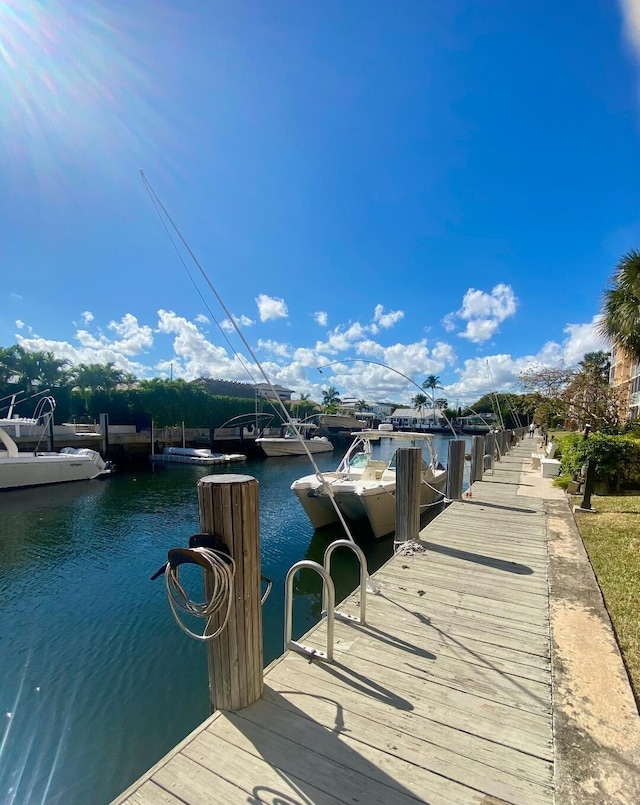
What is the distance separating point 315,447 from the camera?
37.5 m

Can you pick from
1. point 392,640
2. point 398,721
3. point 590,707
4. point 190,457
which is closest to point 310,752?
point 398,721

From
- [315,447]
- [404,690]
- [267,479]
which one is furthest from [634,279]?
[315,447]

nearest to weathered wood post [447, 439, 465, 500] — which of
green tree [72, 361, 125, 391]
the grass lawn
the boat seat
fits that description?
the boat seat

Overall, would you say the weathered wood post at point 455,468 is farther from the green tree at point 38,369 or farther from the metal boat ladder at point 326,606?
the green tree at point 38,369

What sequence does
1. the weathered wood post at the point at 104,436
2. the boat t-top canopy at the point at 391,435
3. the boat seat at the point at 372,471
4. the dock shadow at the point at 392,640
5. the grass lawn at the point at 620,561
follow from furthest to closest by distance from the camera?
the weathered wood post at the point at 104,436 < the boat t-top canopy at the point at 391,435 < the boat seat at the point at 372,471 < the grass lawn at the point at 620,561 < the dock shadow at the point at 392,640

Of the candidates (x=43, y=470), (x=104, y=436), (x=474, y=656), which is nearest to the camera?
(x=474, y=656)

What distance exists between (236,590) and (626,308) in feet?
46.5

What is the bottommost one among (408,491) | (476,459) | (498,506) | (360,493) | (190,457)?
(190,457)

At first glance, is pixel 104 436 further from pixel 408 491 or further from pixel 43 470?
pixel 408 491

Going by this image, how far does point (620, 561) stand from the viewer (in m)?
5.54

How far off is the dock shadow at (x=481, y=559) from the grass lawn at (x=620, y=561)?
0.88 meters

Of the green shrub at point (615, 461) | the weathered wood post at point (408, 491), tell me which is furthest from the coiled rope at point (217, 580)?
the green shrub at point (615, 461)

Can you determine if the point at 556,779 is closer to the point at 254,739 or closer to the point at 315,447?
the point at 254,739

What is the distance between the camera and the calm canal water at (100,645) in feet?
13.5
